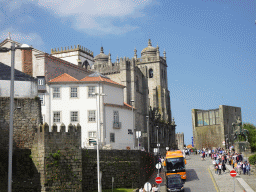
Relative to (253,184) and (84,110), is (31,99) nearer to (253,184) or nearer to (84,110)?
(84,110)

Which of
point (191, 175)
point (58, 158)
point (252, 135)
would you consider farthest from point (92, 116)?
point (252, 135)

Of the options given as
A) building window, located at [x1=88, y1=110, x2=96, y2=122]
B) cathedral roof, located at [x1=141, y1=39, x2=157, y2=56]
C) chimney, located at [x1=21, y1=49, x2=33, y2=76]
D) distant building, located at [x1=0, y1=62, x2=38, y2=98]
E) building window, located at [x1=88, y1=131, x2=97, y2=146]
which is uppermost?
cathedral roof, located at [x1=141, y1=39, x2=157, y2=56]

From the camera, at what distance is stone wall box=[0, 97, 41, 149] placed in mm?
31516

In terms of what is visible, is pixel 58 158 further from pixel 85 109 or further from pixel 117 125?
pixel 117 125

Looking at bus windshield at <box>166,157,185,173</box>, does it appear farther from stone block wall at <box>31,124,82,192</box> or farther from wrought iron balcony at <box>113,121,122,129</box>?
wrought iron balcony at <box>113,121,122,129</box>

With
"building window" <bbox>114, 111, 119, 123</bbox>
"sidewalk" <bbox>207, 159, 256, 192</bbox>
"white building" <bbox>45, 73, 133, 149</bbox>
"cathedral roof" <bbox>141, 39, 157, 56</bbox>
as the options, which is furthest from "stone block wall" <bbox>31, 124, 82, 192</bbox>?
"cathedral roof" <bbox>141, 39, 157, 56</bbox>

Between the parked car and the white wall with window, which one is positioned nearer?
the parked car

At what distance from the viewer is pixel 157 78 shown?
11906cm

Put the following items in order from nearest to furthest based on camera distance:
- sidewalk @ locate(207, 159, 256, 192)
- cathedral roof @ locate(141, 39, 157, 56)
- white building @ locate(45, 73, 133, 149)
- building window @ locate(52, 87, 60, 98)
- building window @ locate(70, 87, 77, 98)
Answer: sidewalk @ locate(207, 159, 256, 192) < white building @ locate(45, 73, 133, 149) < building window @ locate(52, 87, 60, 98) < building window @ locate(70, 87, 77, 98) < cathedral roof @ locate(141, 39, 157, 56)

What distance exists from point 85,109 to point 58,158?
1895 centimetres

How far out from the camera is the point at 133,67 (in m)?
83.4

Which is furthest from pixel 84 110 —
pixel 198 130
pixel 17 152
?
pixel 198 130

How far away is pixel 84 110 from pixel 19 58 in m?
11.2

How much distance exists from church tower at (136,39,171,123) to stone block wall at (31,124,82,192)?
78802 mm
